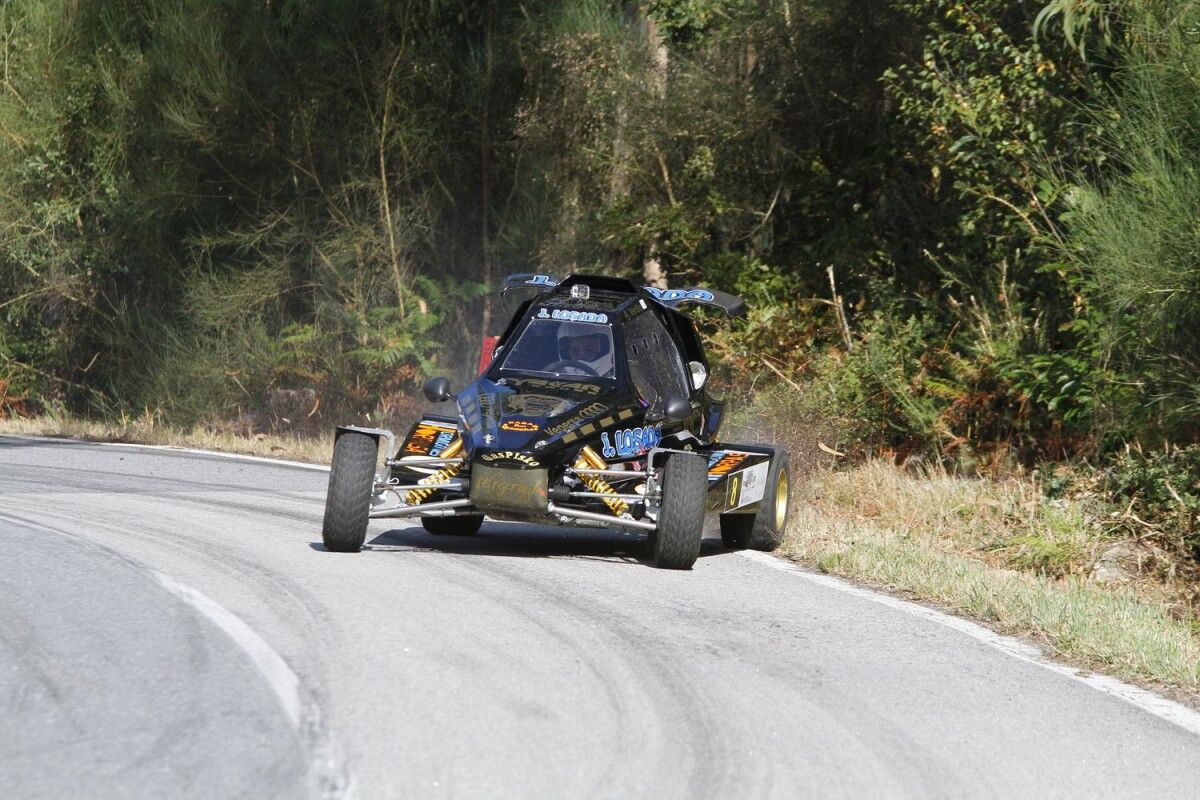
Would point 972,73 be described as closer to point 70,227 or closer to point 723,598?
point 723,598

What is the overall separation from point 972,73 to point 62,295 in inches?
685

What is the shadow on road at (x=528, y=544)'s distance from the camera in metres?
10.5

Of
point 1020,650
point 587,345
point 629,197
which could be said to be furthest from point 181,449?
point 1020,650

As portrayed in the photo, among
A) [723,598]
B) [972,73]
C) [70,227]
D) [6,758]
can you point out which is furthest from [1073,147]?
[70,227]

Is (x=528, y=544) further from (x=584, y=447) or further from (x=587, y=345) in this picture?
(x=587, y=345)

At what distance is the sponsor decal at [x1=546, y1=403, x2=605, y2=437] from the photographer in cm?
1004

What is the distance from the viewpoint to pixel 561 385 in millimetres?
10750

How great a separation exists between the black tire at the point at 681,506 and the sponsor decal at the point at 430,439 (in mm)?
1743

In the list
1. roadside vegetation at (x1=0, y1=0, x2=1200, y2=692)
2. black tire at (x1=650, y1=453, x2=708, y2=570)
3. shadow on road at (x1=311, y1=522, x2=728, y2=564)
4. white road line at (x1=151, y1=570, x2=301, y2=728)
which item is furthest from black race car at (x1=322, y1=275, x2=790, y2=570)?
white road line at (x1=151, y1=570, x2=301, y2=728)

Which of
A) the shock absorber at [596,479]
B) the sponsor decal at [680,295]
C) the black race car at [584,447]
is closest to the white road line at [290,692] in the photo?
the black race car at [584,447]

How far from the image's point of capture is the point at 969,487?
13820mm

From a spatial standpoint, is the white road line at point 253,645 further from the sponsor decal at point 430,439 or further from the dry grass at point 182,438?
the dry grass at point 182,438

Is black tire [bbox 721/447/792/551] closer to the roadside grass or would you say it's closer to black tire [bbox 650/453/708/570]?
→ the roadside grass

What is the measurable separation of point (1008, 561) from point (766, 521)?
1903 millimetres
